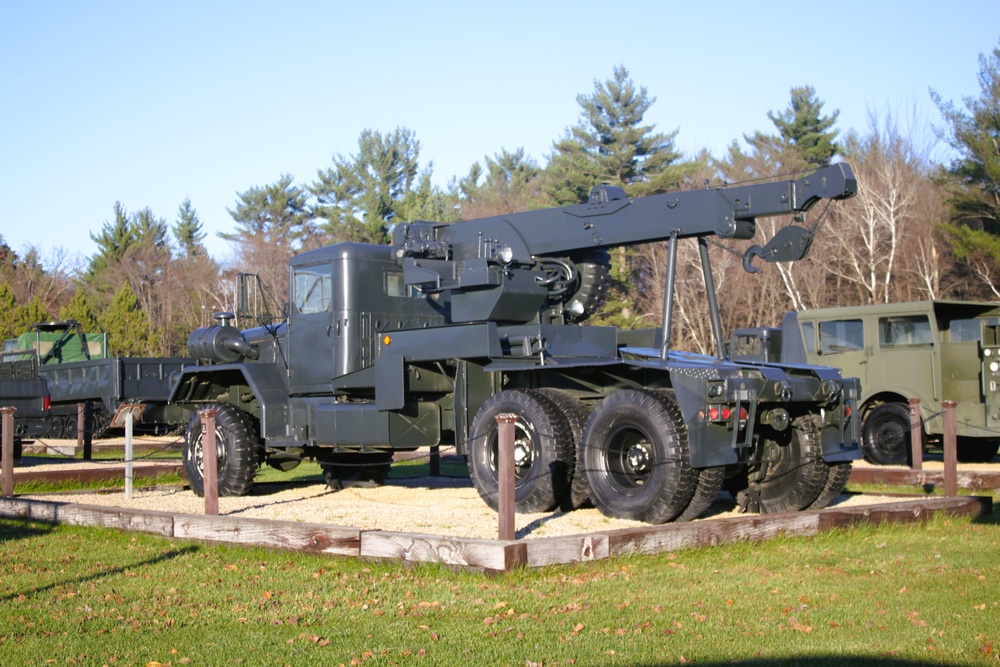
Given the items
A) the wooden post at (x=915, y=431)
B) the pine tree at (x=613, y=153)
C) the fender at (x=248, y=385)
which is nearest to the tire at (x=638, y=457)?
the wooden post at (x=915, y=431)

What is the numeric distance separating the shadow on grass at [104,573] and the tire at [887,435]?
11.7 m

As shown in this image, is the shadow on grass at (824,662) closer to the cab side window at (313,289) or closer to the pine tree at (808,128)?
the cab side window at (313,289)

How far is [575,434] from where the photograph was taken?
11.0m

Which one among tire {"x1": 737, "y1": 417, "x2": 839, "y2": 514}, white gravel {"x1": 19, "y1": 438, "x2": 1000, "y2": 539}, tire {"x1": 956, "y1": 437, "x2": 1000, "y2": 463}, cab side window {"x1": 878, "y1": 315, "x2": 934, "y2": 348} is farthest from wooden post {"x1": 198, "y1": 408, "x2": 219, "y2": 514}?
tire {"x1": 956, "y1": 437, "x2": 1000, "y2": 463}

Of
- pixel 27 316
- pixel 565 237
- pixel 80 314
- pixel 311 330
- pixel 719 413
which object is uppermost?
pixel 80 314

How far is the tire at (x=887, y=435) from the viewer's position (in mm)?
18031

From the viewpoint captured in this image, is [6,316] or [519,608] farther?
[6,316]

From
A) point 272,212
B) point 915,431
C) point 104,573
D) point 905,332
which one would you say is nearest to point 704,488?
point 915,431

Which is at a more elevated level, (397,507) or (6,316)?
(6,316)

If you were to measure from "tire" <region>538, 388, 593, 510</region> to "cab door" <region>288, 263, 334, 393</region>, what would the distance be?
10.3ft

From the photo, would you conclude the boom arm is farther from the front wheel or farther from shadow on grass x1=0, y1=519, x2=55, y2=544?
shadow on grass x1=0, y1=519, x2=55, y2=544

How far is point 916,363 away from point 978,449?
188cm

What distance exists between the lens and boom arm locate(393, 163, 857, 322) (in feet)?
35.5

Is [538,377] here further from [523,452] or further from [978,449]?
[978,449]
